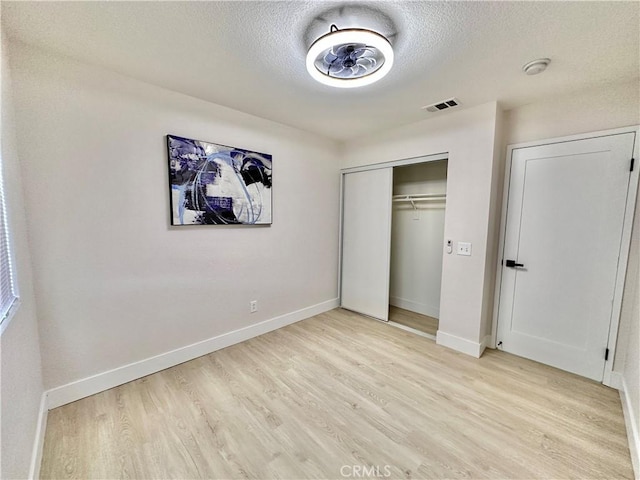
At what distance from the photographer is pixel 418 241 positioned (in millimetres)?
3760

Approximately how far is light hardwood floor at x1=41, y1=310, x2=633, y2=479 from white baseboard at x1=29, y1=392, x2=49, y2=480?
0.17ft

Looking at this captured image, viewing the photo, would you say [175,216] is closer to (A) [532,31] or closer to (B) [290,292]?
(B) [290,292]

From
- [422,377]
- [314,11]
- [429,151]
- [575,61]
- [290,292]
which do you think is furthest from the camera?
[290,292]

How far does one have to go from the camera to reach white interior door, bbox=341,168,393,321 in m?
3.38

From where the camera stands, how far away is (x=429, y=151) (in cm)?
286

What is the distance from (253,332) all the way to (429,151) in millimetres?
2812

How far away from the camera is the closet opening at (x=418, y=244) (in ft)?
11.5

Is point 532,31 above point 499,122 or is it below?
above

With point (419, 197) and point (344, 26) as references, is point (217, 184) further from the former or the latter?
point (419, 197)

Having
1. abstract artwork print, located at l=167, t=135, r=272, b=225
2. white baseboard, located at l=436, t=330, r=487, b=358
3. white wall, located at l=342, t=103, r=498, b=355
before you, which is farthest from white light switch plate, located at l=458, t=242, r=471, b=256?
abstract artwork print, located at l=167, t=135, r=272, b=225

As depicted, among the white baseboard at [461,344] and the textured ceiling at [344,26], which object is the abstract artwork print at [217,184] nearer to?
the textured ceiling at [344,26]

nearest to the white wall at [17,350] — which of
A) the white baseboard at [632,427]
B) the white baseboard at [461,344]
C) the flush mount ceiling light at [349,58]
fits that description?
the flush mount ceiling light at [349,58]

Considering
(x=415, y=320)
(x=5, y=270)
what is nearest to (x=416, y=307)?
(x=415, y=320)

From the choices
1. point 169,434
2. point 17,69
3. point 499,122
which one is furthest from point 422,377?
point 17,69
